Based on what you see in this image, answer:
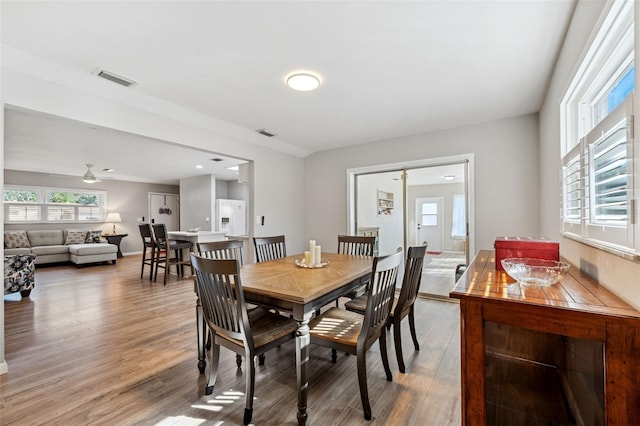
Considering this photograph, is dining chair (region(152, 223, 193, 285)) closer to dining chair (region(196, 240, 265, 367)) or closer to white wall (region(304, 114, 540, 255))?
dining chair (region(196, 240, 265, 367))

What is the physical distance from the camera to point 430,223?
482 cm

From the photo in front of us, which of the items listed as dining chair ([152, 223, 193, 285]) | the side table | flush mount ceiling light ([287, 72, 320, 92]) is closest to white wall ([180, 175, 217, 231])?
the side table

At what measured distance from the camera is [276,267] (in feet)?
8.24

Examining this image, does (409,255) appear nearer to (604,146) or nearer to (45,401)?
(604,146)

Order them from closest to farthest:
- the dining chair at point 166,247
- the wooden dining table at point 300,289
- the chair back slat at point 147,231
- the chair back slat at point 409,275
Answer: the wooden dining table at point 300,289 < the chair back slat at point 409,275 < the dining chair at point 166,247 < the chair back slat at point 147,231

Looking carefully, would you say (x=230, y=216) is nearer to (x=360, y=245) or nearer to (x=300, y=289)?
(x=360, y=245)

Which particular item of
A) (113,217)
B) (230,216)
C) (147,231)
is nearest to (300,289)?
(147,231)

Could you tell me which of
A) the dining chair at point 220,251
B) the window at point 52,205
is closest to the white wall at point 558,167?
the dining chair at point 220,251

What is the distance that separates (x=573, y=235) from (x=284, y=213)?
391 centimetres

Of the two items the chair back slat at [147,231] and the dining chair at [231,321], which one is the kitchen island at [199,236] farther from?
the dining chair at [231,321]

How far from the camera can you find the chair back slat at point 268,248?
3.19 m

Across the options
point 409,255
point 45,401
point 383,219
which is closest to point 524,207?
point 383,219

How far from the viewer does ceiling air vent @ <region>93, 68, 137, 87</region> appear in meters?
2.37

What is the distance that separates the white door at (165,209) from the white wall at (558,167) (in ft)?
33.6
